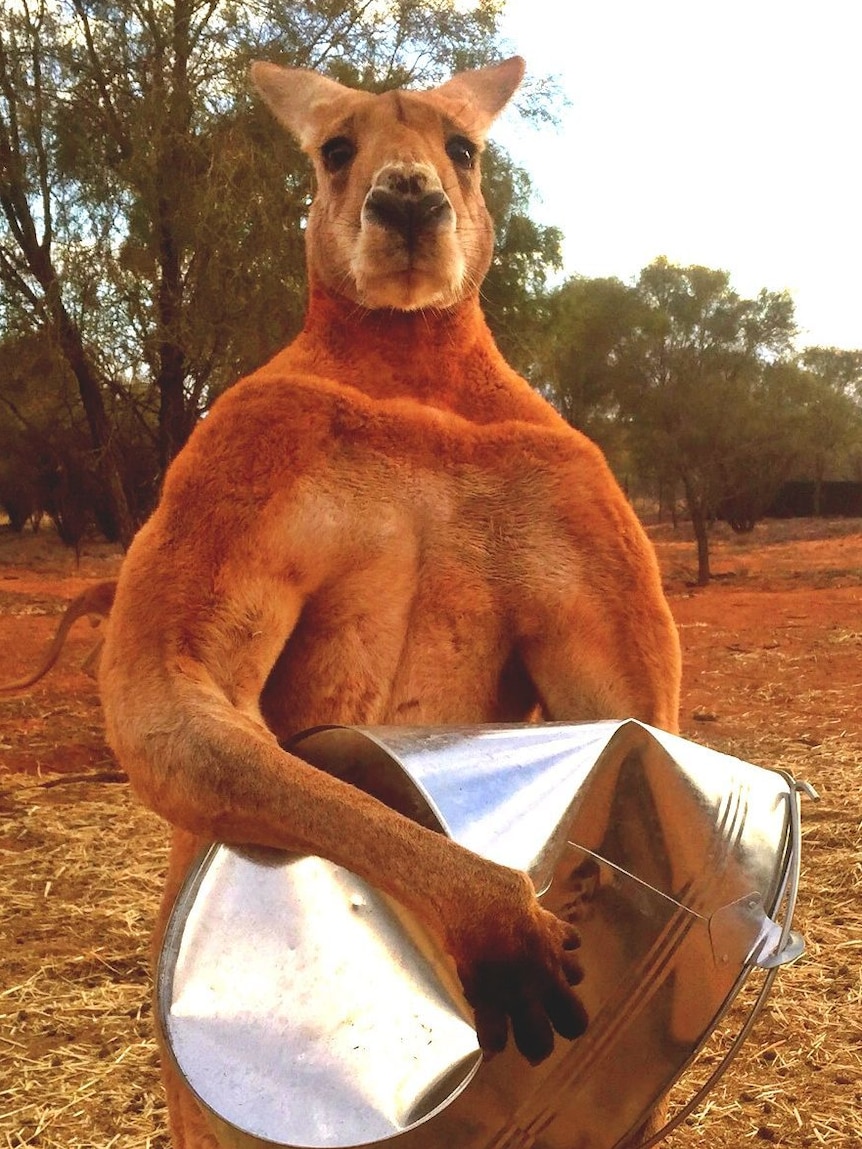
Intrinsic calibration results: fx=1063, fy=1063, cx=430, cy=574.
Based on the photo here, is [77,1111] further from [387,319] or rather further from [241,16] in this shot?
[241,16]

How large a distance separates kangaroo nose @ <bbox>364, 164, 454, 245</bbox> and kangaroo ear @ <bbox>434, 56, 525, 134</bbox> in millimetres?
376

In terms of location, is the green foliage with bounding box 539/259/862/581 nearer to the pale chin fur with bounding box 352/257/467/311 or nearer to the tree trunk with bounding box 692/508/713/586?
the tree trunk with bounding box 692/508/713/586

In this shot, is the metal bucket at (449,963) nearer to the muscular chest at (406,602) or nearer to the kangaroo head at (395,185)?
the muscular chest at (406,602)

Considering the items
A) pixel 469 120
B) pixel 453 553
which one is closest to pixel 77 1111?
pixel 453 553

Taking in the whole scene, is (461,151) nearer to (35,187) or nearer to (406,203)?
(406,203)

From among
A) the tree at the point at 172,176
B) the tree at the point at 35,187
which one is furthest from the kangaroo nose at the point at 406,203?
the tree at the point at 35,187

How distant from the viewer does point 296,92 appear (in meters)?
1.86

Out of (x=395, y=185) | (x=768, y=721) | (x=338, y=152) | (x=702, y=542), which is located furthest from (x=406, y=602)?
(x=702, y=542)

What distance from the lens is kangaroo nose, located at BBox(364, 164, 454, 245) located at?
4.69 feet

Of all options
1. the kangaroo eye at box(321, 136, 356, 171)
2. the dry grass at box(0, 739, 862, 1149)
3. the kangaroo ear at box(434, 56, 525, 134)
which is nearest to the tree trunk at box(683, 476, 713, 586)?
the dry grass at box(0, 739, 862, 1149)

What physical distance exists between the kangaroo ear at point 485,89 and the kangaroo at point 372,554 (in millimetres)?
166

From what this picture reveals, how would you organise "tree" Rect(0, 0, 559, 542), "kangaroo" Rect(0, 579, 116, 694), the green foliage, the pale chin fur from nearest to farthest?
1. the pale chin fur
2. "kangaroo" Rect(0, 579, 116, 694)
3. "tree" Rect(0, 0, 559, 542)
4. the green foliage

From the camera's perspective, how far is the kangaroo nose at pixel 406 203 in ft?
4.69

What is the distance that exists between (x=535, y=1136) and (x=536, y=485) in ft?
2.62
